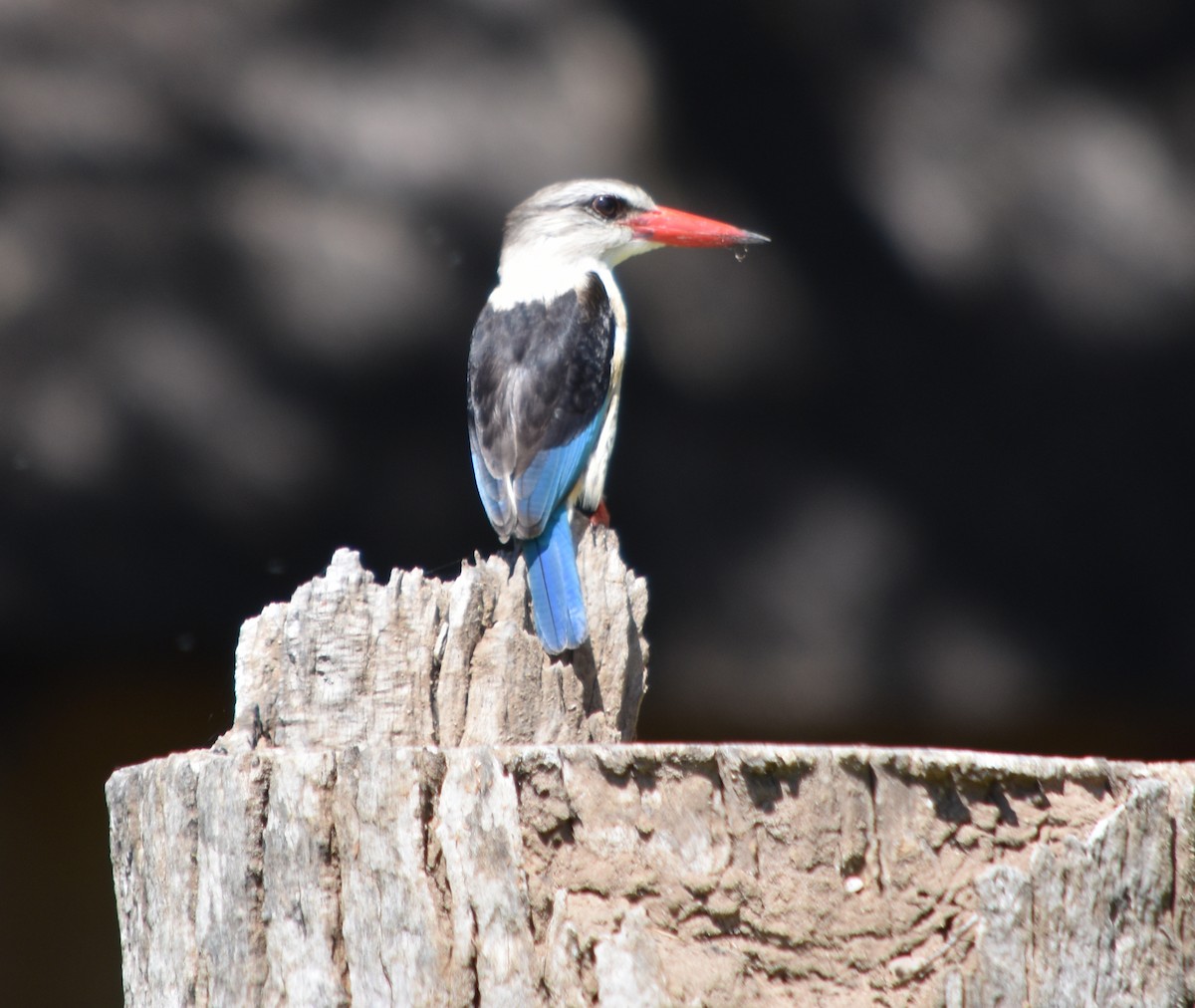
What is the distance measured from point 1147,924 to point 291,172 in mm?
2922

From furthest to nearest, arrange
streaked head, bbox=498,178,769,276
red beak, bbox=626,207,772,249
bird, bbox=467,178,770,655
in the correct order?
streaked head, bbox=498,178,769,276 → red beak, bbox=626,207,772,249 → bird, bbox=467,178,770,655

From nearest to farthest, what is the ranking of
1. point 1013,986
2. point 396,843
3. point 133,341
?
point 1013,986 < point 396,843 < point 133,341

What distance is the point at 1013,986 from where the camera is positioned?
172 centimetres

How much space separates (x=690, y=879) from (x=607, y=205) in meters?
2.45

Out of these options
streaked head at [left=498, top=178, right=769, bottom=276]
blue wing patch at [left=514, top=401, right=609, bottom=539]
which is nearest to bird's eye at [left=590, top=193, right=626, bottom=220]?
streaked head at [left=498, top=178, right=769, bottom=276]

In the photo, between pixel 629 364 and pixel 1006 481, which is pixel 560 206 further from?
pixel 1006 481

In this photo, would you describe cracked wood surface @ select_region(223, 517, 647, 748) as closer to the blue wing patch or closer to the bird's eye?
the blue wing patch

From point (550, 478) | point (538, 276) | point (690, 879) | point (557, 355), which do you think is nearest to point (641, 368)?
point (538, 276)

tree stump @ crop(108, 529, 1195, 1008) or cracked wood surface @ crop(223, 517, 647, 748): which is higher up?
cracked wood surface @ crop(223, 517, 647, 748)

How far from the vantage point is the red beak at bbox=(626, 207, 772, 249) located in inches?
150

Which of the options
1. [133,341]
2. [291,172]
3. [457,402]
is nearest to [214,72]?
[291,172]

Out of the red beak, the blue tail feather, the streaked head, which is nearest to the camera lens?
the blue tail feather

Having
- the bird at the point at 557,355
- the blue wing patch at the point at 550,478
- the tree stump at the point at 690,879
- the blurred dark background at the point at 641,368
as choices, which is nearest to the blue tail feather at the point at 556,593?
the bird at the point at 557,355

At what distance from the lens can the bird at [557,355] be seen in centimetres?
323
